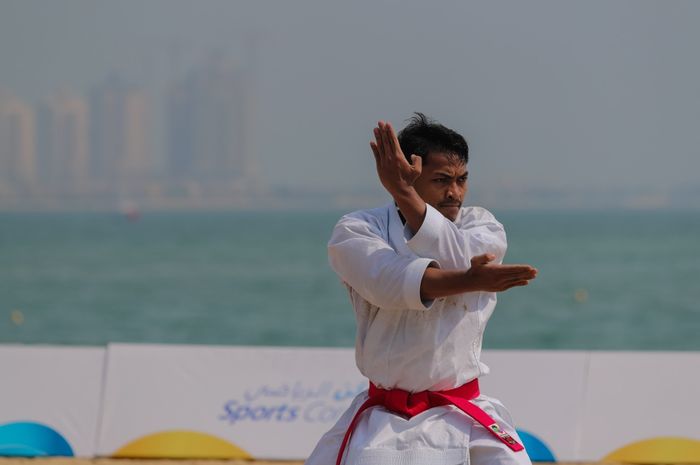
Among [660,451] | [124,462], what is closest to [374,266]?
[124,462]

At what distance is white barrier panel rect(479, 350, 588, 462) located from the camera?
269 inches

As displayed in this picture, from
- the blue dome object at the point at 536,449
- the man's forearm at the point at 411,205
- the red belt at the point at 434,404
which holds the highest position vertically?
the man's forearm at the point at 411,205

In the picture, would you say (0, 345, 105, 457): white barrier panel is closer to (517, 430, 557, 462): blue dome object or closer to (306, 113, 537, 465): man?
(517, 430, 557, 462): blue dome object

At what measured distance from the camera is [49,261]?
52719 millimetres

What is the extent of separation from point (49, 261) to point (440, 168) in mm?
50762

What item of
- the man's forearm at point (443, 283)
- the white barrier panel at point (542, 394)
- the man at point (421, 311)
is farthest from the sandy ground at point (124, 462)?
the man's forearm at point (443, 283)

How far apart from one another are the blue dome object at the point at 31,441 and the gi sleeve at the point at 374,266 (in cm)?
374

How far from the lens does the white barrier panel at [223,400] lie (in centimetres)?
689

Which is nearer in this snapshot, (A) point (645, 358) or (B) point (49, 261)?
(A) point (645, 358)

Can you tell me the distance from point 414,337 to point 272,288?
37.3m

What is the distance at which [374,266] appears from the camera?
3.48 m

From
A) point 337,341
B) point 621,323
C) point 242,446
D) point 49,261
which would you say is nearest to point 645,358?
point 242,446

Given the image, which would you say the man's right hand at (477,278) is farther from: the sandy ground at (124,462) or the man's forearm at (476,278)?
the sandy ground at (124,462)

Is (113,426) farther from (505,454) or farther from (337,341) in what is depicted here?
(337,341)
